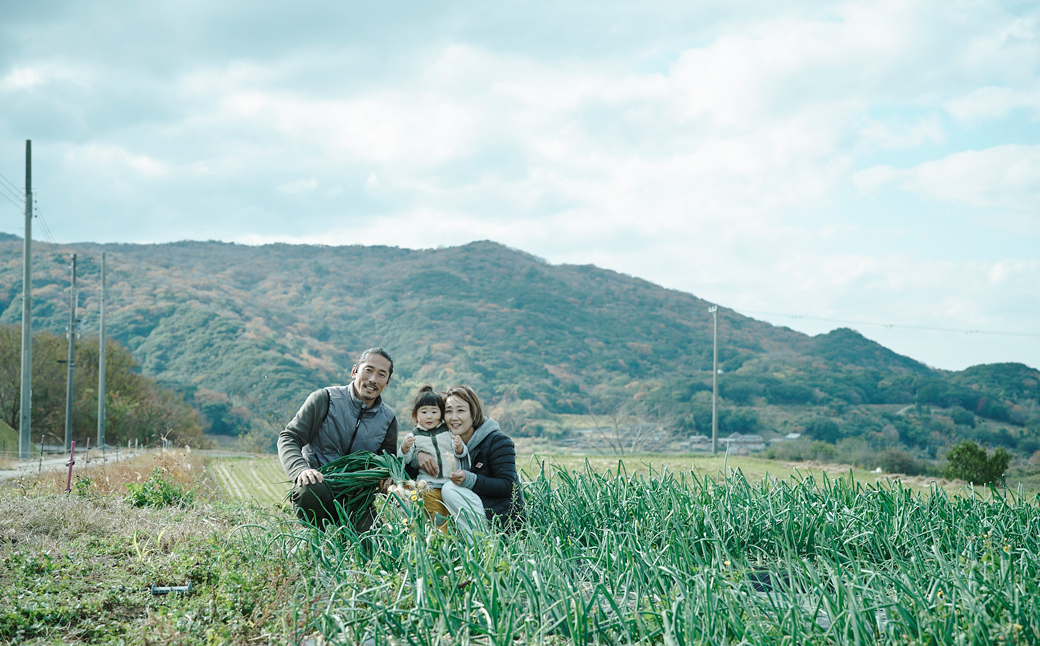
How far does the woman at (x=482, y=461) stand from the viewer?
3.84 metres

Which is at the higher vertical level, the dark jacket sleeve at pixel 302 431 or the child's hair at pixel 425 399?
the child's hair at pixel 425 399

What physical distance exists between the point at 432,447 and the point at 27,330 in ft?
62.7

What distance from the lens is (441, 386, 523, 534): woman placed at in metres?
3.84

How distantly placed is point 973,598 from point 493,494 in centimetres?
226

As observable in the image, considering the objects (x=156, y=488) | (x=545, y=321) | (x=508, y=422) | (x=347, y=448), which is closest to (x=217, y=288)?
(x=545, y=321)

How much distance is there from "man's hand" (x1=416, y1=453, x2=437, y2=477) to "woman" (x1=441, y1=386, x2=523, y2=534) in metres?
0.10

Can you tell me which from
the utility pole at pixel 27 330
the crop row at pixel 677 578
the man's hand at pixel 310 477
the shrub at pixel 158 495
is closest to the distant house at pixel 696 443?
the utility pole at pixel 27 330

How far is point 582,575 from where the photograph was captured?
332 cm

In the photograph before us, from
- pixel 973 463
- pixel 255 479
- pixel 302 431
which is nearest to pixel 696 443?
pixel 973 463

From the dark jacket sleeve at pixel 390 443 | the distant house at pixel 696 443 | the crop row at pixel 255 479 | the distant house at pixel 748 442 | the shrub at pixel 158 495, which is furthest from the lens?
the distant house at pixel 696 443

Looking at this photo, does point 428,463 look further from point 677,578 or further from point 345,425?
point 677,578

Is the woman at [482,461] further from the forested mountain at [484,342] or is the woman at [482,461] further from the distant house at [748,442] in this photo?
the distant house at [748,442]

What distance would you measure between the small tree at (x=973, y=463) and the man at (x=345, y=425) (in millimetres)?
21032

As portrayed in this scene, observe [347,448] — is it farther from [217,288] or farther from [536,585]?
[217,288]
